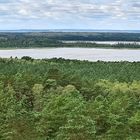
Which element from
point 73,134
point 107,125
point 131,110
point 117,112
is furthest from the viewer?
point 131,110

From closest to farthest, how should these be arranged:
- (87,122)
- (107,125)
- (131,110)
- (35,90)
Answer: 1. (87,122)
2. (107,125)
3. (131,110)
4. (35,90)

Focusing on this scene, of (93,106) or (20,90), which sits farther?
(20,90)

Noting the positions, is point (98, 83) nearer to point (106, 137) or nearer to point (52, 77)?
point (52, 77)

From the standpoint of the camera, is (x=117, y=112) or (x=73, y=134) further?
(x=117, y=112)

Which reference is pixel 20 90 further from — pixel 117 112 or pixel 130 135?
pixel 130 135

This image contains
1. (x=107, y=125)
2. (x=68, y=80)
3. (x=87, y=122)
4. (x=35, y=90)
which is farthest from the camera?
(x=68, y=80)

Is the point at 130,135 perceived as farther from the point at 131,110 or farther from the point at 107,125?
the point at 131,110

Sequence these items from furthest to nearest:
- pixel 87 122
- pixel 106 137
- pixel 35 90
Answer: pixel 35 90
pixel 106 137
pixel 87 122

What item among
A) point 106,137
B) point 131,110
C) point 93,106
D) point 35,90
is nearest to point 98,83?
point 35,90

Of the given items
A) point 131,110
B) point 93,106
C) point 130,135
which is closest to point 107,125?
point 93,106
